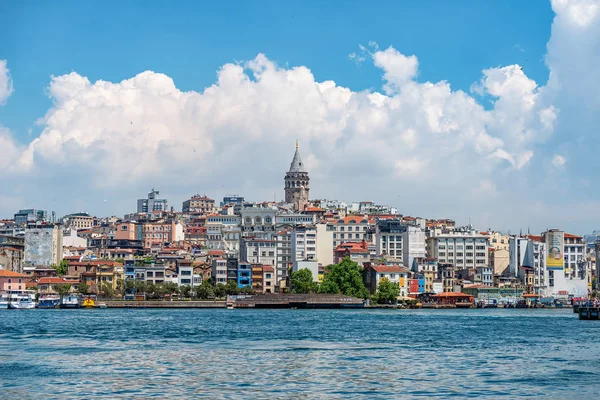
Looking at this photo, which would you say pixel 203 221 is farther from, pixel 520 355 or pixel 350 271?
pixel 520 355

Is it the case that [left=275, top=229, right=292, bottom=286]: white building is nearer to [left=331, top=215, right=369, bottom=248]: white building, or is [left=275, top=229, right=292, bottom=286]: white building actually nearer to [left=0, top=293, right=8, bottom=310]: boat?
[left=331, top=215, right=369, bottom=248]: white building

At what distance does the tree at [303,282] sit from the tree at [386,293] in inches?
267

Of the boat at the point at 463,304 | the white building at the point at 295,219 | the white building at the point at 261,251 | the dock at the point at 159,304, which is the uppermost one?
the white building at the point at 295,219

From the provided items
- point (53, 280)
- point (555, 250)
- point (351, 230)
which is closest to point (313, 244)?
point (351, 230)

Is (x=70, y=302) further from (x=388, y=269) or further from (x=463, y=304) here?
(x=463, y=304)

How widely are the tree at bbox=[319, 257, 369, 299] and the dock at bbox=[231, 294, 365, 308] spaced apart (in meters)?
3.32

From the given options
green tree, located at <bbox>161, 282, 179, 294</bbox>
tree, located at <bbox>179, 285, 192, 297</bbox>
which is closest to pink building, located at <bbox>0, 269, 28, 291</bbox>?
green tree, located at <bbox>161, 282, 179, 294</bbox>

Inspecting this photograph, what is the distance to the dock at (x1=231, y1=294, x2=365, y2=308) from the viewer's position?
105562mm

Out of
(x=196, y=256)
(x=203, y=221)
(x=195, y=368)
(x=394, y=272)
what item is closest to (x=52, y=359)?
(x=195, y=368)

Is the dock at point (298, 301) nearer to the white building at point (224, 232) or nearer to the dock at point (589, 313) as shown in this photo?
the dock at point (589, 313)

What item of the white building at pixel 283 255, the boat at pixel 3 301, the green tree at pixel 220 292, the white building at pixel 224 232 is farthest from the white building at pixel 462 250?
the boat at pixel 3 301

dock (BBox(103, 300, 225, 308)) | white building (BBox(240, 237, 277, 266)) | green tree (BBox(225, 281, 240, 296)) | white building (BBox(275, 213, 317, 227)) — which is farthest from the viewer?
white building (BBox(275, 213, 317, 227))

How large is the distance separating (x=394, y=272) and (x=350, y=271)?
8.57m

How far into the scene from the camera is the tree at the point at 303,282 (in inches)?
4424
